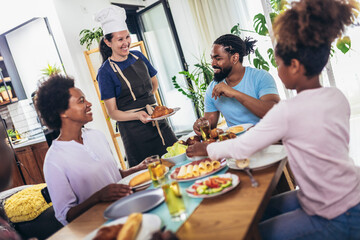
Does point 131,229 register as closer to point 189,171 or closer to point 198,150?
point 189,171

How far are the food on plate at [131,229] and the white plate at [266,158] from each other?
1.83ft

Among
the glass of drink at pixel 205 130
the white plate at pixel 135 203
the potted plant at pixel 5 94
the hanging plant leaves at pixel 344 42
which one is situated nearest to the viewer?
the white plate at pixel 135 203

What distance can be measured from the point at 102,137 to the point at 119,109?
0.72 meters

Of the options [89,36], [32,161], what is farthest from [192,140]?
[32,161]

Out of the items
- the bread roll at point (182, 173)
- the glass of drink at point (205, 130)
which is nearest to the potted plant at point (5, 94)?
the glass of drink at point (205, 130)

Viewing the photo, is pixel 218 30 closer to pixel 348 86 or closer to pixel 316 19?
pixel 348 86

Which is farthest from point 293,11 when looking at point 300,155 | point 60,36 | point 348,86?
point 60,36

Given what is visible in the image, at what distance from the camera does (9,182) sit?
3.98 feet

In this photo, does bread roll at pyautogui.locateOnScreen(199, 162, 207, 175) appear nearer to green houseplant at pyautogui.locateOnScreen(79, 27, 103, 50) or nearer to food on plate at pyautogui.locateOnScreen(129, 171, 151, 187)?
food on plate at pyautogui.locateOnScreen(129, 171, 151, 187)

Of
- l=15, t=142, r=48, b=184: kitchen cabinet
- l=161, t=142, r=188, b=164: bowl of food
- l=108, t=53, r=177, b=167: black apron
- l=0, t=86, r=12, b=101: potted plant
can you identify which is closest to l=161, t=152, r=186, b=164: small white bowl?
l=161, t=142, r=188, b=164: bowl of food

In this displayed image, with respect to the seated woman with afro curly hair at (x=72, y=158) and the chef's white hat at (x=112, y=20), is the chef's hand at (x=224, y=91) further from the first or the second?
the chef's white hat at (x=112, y=20)

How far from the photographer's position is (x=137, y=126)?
2.75 metres

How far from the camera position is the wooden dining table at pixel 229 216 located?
0.96 m

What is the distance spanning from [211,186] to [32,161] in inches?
196
